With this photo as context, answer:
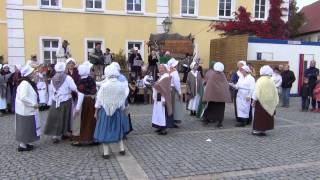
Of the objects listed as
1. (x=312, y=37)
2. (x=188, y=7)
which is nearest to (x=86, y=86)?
(x=188, y=7)

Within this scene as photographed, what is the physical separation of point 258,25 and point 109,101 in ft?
59.2

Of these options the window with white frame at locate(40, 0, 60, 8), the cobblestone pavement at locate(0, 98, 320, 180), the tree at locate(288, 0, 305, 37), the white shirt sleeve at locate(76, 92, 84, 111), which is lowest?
the cobblestone pavement at locate(0, 98, 320, 180)

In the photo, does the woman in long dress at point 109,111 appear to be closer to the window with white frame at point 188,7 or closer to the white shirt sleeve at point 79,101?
the white shirt sleeve at point 79,101

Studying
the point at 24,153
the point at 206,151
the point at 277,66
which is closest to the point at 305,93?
the point at 277,66

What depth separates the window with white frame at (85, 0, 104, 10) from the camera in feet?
70.2

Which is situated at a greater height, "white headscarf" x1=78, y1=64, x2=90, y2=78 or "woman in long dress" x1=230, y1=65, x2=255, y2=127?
"white headscarf" x1=78, y1=64, x2=90, y2=78

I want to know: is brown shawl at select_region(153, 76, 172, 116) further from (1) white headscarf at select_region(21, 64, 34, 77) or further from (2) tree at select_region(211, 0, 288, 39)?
(2) tree at select_region(211, 0, 288, 39)

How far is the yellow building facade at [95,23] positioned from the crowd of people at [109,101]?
735 cm

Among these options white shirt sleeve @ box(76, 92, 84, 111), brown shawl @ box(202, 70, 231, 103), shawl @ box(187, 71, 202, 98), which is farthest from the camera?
shawl @ box(187, 71, 202, 98)

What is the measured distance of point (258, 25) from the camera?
77.3 ft

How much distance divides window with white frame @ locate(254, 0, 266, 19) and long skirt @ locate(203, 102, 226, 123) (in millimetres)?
15424

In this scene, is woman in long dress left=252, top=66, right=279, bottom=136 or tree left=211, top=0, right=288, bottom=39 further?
tree left=211, top=0, right=288, bottom=39

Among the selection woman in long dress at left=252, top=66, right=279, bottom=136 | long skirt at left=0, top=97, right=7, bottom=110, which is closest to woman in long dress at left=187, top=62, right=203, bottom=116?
woman in long dress at left=252, top=66, right=279, bottom=136

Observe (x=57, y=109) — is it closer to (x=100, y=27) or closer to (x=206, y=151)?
(x=206, y=151)
